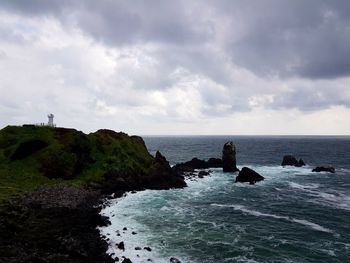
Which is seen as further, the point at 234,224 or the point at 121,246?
the point at 234,224

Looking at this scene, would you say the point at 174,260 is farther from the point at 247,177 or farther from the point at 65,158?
the point at 247,177

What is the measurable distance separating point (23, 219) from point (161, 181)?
141 ft

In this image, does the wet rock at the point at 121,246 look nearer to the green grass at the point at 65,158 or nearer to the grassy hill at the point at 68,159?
the green grass at the point at 65,158

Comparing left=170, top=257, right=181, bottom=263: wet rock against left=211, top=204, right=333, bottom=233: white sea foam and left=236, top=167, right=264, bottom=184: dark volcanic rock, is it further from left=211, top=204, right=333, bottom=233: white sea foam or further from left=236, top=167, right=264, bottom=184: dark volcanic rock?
left=236, top=167, right=264, bottom=184: dark volcanic rock

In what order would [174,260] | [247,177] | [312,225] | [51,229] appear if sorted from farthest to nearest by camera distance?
[247,177], [312,225], [51,229], [174,260]

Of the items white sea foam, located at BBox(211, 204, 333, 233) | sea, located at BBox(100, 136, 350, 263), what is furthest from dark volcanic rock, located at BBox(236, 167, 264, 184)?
white sea foam, located at BBox(211, 204, 333, 233)

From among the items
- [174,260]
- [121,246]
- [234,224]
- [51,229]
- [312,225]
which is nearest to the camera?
[174,260]

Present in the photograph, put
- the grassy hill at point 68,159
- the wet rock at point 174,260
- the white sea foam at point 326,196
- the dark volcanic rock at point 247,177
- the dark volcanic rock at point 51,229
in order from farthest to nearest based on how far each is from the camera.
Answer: the dark volcanic rock at point 247,177 → the grassy hill at point 68,159 → the white sea foam at point 326,196 → the wet rock at point 174,260 → the dark volcanic rock at point 51,229

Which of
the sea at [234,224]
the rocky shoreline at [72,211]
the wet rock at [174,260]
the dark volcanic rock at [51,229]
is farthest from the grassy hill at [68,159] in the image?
the wet rock at [174,260]

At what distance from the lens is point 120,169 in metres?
93.6

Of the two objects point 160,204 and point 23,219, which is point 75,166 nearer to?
point 160,204

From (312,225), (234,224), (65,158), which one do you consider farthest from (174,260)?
(65,158)

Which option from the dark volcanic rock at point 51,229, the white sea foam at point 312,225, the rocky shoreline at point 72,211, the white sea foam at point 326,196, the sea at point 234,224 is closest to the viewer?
the dark volcanic rock at point 51,229

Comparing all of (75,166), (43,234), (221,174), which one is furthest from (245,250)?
(221,174)
